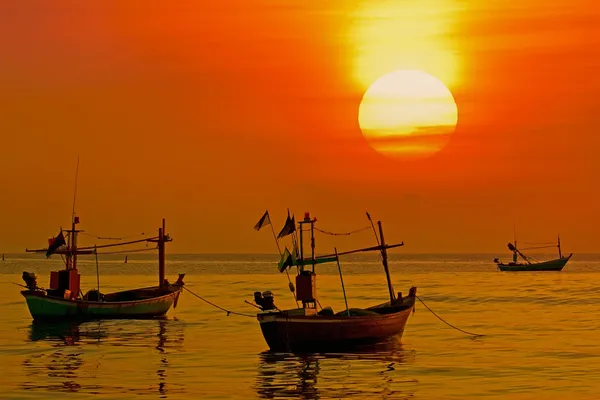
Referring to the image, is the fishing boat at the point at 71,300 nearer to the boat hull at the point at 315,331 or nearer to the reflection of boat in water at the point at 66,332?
the reflection of boat in water at the point at 66,332

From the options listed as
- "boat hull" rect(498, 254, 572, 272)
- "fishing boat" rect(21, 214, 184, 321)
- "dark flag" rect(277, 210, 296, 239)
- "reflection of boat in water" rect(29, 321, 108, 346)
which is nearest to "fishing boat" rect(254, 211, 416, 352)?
"dark flag" rect(277, 210, 296, 239)

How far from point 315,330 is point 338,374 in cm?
599

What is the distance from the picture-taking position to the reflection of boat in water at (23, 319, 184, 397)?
4088 cm

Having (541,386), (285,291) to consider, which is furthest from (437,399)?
(285,291)

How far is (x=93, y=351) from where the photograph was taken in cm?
5384

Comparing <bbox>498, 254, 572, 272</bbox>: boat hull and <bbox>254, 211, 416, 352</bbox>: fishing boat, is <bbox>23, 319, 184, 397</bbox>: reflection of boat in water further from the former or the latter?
<bbox>498, 254, 572, 272</bbox>: boat hull

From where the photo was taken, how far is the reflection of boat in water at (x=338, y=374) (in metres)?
39.7

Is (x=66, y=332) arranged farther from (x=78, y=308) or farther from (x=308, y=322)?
(x=308, y=322)

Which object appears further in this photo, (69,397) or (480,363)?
(480,363)

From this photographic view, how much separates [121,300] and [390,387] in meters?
36.8

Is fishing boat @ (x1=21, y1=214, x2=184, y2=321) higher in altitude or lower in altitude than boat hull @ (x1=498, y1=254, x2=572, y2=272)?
lower

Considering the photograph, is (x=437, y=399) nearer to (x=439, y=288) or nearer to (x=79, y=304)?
(x=79, y=304)

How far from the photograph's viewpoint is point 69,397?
37.8m

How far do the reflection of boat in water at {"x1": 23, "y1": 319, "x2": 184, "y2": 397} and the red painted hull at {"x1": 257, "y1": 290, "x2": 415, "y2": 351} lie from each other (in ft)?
17.2
